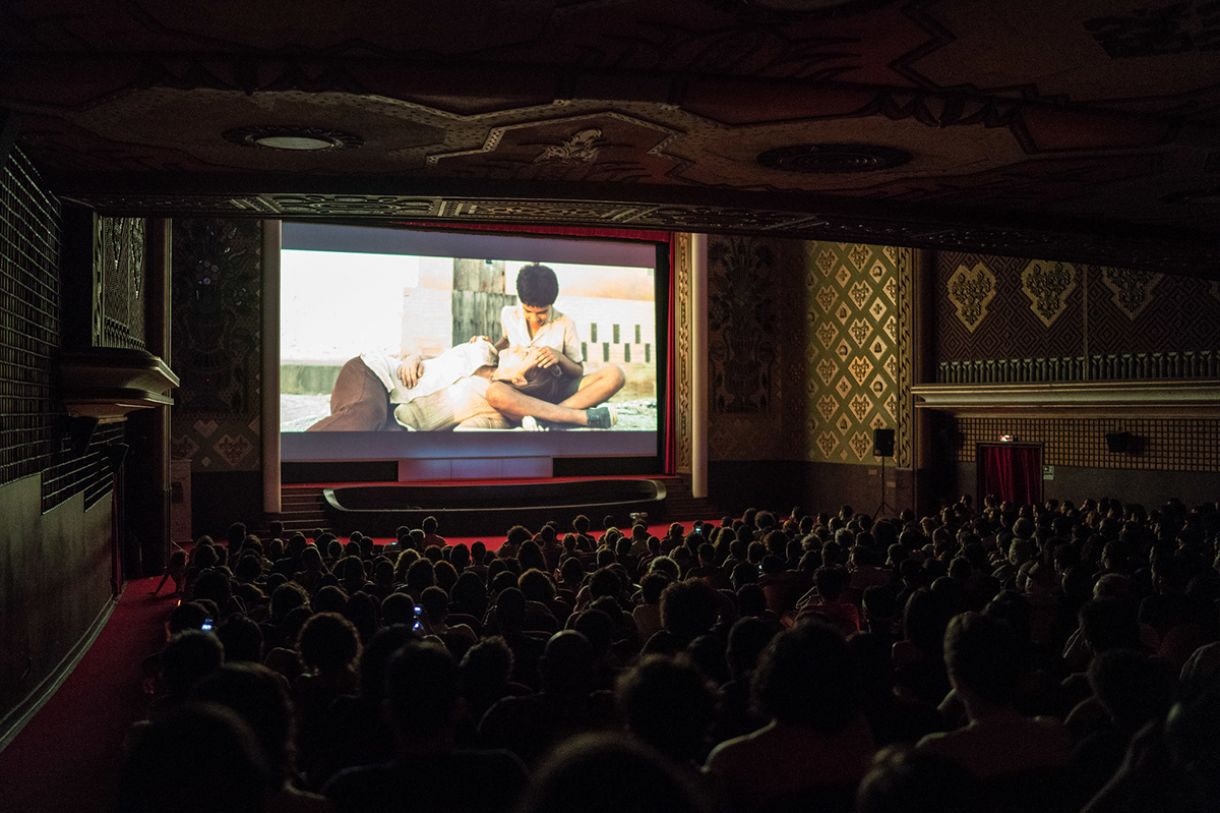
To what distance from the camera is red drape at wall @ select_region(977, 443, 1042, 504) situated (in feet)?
47.3

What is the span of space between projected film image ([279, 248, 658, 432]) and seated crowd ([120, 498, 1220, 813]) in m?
10.5

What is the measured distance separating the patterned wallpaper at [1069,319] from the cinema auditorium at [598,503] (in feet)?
0.18

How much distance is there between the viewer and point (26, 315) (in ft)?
20.7

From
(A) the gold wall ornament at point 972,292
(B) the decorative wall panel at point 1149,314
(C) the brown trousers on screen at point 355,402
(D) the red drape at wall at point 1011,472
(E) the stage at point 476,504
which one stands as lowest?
(E) the stage at point 476,504

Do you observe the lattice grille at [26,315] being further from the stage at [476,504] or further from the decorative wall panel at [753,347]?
the decorative wall panel at [753,347]

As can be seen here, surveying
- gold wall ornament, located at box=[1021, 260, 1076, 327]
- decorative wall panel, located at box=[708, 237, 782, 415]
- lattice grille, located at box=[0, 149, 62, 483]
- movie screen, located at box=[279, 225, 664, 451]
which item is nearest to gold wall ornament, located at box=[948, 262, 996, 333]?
gold wall ornament, located at box=[1021, 260, 1076, 327]

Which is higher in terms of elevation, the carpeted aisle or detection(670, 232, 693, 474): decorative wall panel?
detection(670, 232, 693, 474): decorative wall panel

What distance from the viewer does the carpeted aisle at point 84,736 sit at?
15.0ft

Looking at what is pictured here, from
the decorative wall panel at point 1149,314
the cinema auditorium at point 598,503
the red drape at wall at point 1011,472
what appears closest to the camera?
the cinema auditorium at point 598,503

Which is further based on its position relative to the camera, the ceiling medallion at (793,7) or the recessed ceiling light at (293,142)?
the recessed ceiling light at (293,142)

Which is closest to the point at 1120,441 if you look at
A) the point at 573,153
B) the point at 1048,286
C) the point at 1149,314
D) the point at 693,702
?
the point at 1149,314

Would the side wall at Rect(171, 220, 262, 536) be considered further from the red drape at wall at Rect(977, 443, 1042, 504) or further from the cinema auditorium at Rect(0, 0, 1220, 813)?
the red drape at wall at Rect(977, 443, 1042, 504)

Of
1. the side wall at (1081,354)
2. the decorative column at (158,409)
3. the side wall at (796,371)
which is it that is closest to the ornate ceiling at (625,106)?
the decorative column at (158,409)

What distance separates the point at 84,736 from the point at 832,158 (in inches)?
220
